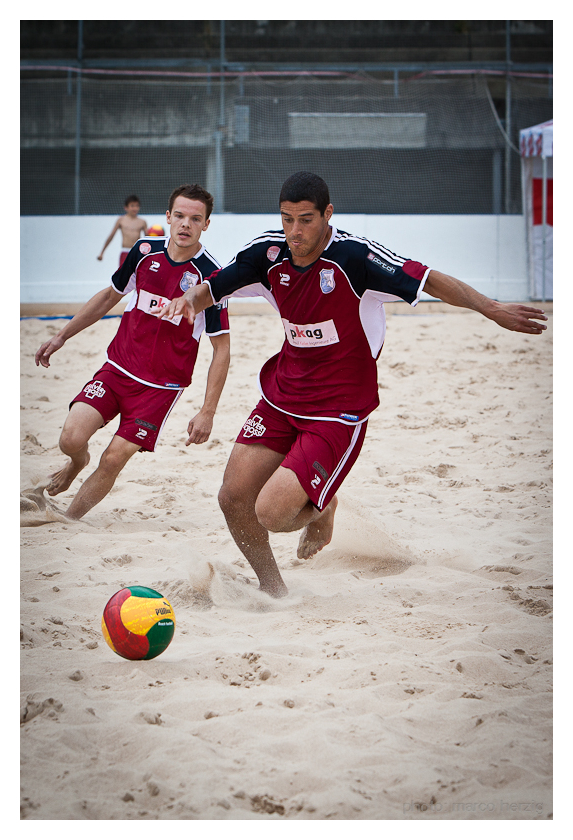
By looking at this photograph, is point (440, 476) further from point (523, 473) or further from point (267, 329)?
point (267, 329)

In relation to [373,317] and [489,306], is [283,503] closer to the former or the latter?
[373,317]

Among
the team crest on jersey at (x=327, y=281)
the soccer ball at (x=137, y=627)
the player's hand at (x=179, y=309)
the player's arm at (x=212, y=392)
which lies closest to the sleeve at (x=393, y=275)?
the team crest on jersey at (x=327, y=281)

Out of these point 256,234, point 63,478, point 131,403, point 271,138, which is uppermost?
point 271,138

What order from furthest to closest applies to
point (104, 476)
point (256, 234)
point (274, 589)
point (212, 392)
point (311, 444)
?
point (256, 234) → point (104, 476) → point (212, 392) → point (274, 589) → point (311, 444)

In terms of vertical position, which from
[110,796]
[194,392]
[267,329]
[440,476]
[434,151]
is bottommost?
[110,796]

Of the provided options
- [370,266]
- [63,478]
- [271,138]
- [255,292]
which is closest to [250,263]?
[255,292]

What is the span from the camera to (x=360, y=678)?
271cm

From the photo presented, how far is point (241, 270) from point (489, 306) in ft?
3.62

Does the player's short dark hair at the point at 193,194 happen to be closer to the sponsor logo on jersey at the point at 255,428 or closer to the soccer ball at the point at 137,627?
the sponsor logo on jersey at the point at 255,428

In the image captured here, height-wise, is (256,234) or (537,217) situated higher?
(537,217)

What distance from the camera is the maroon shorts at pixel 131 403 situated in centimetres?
432

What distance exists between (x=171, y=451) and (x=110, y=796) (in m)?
3.91

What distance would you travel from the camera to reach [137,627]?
277cm

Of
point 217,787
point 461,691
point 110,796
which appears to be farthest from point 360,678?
point 110,796
